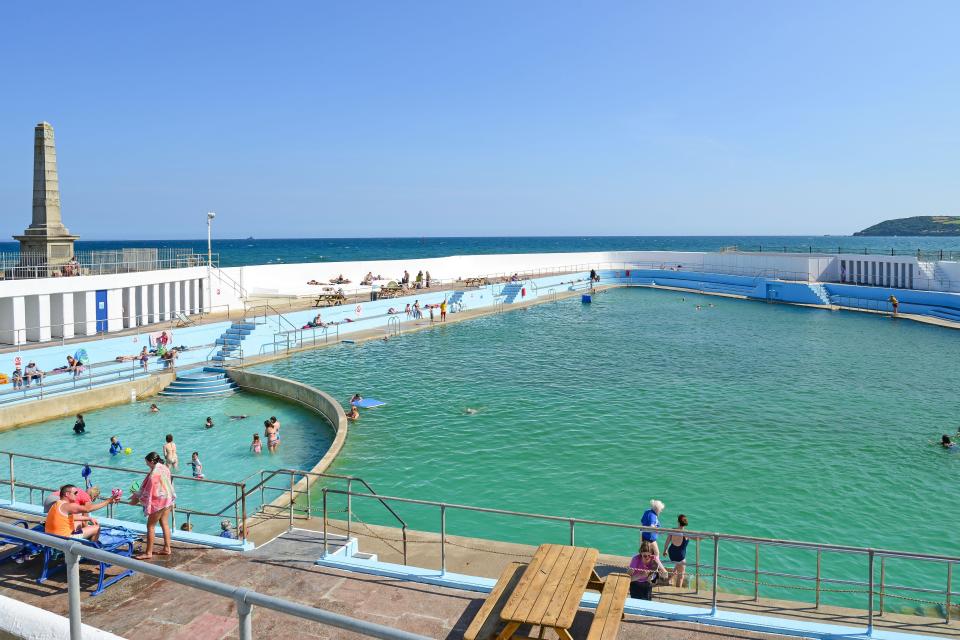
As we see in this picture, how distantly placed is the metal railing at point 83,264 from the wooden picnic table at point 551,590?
25.7m

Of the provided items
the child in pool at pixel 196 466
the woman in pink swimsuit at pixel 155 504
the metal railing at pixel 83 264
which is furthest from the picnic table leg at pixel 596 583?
the metal railing at pixel 83 264

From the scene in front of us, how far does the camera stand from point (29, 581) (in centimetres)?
809

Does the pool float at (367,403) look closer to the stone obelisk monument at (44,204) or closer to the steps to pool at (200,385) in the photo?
the steps to pool at (200,385)

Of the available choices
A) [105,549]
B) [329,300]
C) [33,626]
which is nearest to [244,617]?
[33,626]

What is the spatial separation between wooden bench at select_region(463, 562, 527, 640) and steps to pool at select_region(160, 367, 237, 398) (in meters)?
20.8

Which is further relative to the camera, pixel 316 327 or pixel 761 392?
pixel 316 327

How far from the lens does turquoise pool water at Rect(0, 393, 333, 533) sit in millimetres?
16544

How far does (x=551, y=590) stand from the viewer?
23.4 feet

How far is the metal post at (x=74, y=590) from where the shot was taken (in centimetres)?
410

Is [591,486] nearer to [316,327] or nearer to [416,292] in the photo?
[316,327]

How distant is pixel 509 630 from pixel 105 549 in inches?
195

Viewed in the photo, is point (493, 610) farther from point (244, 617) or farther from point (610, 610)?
point (244, 617)

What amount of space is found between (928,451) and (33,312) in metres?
30.1

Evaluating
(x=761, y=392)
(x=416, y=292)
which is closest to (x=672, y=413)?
(x=761, y=392)
